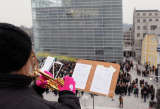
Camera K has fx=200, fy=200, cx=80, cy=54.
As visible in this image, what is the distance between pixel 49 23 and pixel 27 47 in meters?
46.2

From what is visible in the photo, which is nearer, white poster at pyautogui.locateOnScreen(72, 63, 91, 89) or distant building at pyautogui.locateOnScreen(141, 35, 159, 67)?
white poster at pyautogui.locateOnScreen(72, 63, 91, 89)

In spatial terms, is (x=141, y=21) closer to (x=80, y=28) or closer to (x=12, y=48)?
(x=80, y=28)

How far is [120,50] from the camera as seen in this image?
145ft

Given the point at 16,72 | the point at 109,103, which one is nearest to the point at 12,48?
the point at 16,72

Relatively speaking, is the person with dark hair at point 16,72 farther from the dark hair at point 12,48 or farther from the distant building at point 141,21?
the distant building at point 141,21

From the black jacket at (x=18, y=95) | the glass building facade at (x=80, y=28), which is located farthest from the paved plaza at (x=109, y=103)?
the glass building facade at (x=80, y=28)

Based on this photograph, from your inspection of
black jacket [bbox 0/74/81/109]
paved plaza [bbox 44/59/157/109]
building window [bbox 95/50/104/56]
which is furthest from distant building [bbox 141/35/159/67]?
black jacket [bbox 0/74/81/109]

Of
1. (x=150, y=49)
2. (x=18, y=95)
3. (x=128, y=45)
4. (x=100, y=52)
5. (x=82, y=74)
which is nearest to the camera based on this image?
(x=18, y=95)

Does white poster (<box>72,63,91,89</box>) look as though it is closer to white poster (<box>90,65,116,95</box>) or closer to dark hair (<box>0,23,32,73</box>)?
white poster (<box>90,65,116,95</box>)

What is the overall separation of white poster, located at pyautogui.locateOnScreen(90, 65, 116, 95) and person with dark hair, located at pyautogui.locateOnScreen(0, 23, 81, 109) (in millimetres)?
4590

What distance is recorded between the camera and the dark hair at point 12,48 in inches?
42.9

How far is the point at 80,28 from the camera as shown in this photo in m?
45.3

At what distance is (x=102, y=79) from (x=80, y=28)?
40140 mm

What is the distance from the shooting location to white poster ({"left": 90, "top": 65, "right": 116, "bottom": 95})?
5703 millimetres
